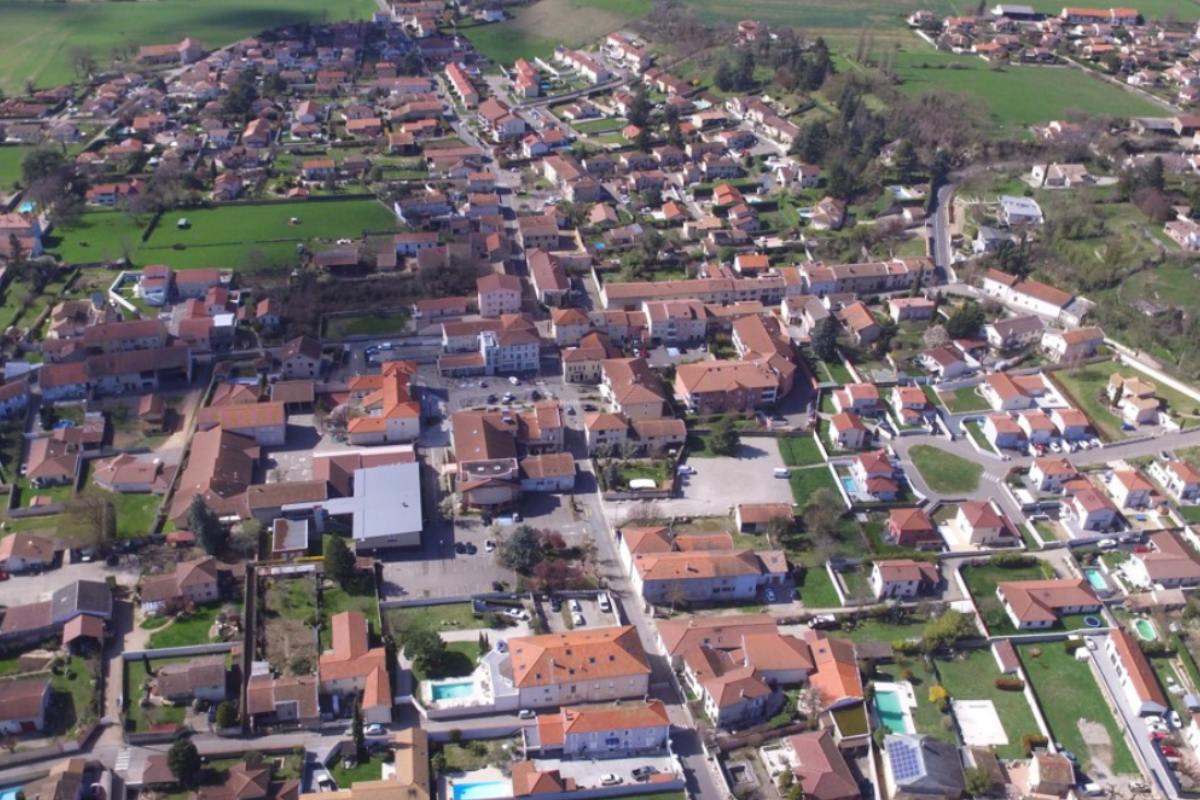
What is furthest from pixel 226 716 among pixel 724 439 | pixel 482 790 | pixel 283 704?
pixel 724 439

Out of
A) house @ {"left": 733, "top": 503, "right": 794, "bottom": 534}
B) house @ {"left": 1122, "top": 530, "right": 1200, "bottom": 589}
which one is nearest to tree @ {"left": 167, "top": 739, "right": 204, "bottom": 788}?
house @ {"left": 733, "top": 503, "right": 794, "bottom": 534}

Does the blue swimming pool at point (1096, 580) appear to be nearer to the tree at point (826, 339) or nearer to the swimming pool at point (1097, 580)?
the swimming pool at point (1097, 580)

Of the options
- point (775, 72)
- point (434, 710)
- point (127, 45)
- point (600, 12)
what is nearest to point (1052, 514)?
point (434, 710)

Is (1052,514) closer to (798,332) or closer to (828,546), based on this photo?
(828,546)

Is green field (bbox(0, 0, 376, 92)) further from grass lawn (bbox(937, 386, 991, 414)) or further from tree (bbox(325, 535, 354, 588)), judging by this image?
grass lawn (bbox(937, 386, 991, 414))

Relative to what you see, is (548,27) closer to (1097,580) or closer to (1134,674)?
(1097,580)
